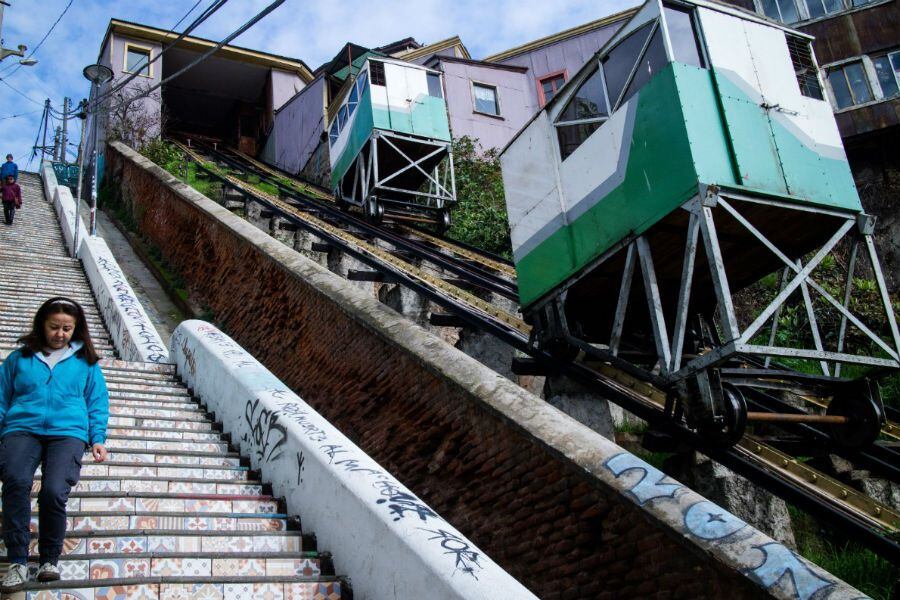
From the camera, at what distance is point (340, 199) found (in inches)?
727

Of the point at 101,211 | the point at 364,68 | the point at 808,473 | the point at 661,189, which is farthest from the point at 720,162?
the point at 101,211

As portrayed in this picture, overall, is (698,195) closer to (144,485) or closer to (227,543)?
(227,543)

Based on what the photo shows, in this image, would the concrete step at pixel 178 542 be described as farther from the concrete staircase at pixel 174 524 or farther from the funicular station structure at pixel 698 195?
the funicular station structure at pixel 698 195

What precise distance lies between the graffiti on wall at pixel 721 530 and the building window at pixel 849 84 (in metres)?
15.5

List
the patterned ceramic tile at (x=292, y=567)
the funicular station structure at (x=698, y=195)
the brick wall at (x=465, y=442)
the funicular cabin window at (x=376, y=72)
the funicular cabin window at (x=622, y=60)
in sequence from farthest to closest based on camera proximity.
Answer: the funicular cabin window at (x=376, y=72)
the funicular cabin window at (x=622, y=60)
the funicular station structure at (x=698, y=195)
the brick wall at (x=465, y=442)
the patterned ceramic tile at (x=292, y=567)

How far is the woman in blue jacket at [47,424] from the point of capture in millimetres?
2926

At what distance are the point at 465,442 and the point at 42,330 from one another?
9.48ft

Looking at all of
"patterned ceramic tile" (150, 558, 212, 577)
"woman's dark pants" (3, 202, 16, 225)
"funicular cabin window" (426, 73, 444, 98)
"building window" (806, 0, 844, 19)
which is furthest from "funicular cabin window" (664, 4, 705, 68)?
"woman's dark pants" (3, 202, 16, 225)

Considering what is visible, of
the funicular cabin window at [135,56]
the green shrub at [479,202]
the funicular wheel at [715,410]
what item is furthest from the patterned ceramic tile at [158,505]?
the funicular cabin window at [135,56]

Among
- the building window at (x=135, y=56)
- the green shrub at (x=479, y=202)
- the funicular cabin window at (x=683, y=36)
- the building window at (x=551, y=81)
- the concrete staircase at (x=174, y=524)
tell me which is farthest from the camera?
the building window at (x=551, y=81)

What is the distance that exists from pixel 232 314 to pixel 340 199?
29.2 feet

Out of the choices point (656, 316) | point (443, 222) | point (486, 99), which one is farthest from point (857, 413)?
point (486, 99)

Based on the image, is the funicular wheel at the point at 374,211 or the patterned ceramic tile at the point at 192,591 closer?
the patterned ceramic tile at the point at 192,591

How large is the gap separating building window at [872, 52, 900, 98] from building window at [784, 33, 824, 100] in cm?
1139
